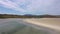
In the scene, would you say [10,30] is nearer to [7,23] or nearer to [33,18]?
[7,23]

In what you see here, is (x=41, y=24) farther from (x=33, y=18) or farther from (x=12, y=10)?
(x=12, y=10)

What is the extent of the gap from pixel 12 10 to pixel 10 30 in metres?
0.24

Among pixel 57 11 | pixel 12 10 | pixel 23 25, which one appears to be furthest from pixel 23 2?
Result: pixel 57 11

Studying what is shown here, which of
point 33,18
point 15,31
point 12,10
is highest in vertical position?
point 12,10

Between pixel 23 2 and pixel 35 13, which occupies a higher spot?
pixel 23 2

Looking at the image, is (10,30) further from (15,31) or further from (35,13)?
(35,13)

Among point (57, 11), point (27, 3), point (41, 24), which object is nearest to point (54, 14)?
point (57, 11)

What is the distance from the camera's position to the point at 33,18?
108cm

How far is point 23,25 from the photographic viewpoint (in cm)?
114

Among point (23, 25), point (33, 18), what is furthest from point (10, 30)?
point (33, 18)

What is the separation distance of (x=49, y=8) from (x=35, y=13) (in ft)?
0.55

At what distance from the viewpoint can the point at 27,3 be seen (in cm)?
106

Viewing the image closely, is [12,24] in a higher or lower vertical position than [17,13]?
lower

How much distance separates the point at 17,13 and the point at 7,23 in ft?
0.61
